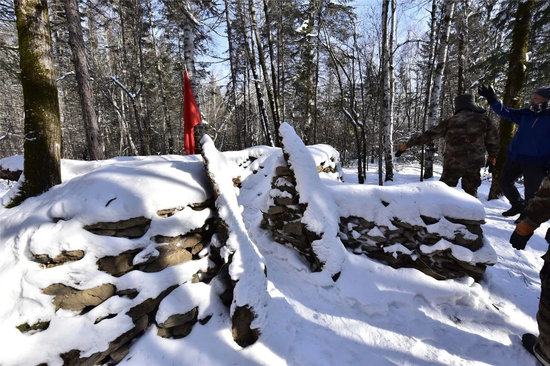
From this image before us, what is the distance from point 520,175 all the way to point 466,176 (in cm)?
68

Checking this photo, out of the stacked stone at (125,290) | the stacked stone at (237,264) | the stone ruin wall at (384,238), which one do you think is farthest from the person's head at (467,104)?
the stacked stone at (125,290)

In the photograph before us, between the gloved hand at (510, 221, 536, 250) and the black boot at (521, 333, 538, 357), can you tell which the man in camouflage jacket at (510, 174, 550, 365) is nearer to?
the gloved hand at (510, 221, 536, 250)

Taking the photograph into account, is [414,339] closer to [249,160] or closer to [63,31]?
[249,160]

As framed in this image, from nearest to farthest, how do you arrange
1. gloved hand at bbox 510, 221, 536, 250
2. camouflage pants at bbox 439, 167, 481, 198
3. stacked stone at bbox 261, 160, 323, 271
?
gloved hand at bbox 510, 221, 536, 250
stacked stone at bbox 261, 160, 323, 271
camouflage pants at bbox 439, 167, 481, 198

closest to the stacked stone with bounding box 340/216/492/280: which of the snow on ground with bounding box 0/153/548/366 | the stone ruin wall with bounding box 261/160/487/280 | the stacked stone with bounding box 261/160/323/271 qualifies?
the stone ruin wall with bounding box 261/160/487/280

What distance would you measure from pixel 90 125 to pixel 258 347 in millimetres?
7096

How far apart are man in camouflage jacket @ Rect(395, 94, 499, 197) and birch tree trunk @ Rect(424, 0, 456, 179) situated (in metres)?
3.96

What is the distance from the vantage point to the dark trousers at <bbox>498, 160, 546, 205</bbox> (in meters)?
2.96

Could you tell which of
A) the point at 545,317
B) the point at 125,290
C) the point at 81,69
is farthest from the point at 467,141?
the point at 81,69

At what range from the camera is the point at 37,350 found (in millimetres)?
1728

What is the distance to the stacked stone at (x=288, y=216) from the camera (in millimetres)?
3080

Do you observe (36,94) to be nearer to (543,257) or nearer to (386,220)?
(386,220)

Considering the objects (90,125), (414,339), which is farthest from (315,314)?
(90,125)

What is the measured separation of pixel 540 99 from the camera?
8.97ft
